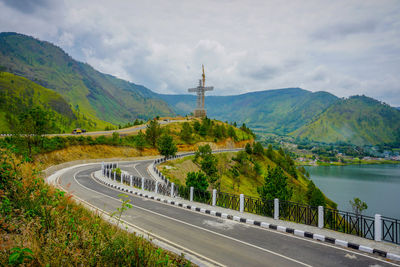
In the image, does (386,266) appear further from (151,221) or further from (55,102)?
(55,102)

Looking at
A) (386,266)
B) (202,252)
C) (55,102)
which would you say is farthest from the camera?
(55,102)

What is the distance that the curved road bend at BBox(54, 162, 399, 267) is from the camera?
7.54 meters

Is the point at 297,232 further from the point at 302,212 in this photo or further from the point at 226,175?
the point at 226,175

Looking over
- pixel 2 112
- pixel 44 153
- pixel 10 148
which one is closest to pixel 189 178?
pixel 10 148

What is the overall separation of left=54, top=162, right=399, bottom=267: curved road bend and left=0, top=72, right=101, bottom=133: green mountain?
93.7m

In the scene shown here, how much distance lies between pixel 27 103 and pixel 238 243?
143 meters

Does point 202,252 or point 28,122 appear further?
point 28,122

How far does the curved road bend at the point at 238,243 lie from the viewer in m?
7.54

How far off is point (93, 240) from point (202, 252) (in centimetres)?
375

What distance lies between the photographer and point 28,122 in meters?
37.8

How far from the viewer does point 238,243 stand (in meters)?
8.95

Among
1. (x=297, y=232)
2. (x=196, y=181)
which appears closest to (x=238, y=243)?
(x=297, y=232)

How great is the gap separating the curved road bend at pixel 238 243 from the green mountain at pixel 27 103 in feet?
308

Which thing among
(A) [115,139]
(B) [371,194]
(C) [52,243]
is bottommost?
(B) [371,194]
